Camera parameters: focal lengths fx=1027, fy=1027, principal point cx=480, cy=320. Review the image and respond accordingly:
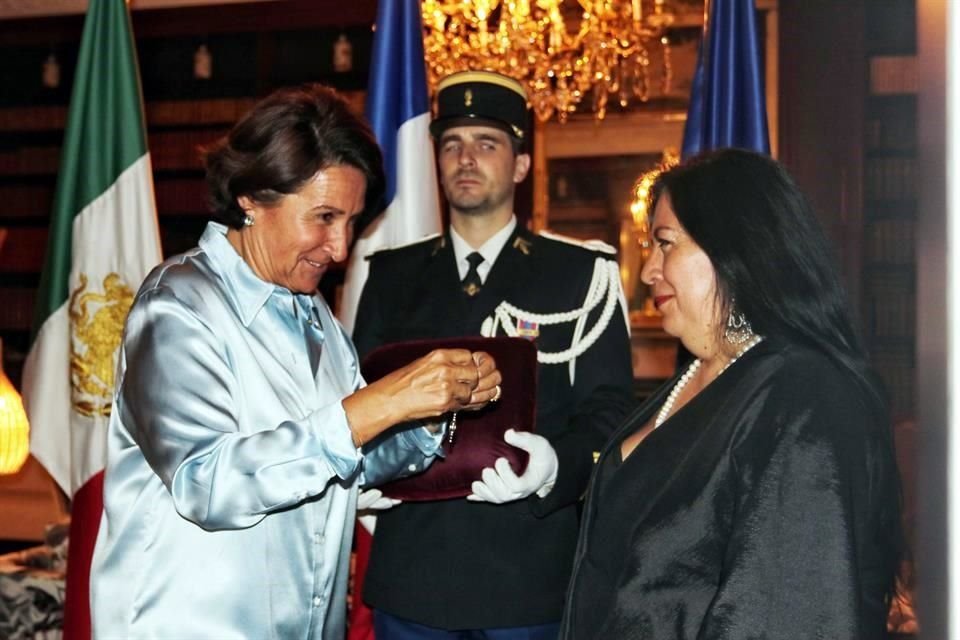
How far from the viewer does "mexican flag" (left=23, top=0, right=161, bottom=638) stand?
2.61 metres

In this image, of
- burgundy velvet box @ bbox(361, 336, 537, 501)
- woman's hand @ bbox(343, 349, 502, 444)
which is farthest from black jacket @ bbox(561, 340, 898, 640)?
burgundy velvet box @ bbox(361, 336, 537, 501)

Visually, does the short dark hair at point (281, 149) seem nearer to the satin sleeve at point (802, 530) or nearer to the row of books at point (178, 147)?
the satin sleeve at point (802, 530)

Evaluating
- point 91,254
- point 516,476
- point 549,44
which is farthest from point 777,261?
point 549,44

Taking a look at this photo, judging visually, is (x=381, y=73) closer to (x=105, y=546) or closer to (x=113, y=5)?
(x=113, y=5)

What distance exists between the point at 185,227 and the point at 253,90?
1.00m

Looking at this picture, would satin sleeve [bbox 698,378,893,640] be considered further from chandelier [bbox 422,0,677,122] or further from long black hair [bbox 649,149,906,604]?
chandelier [bbox 422,0,677,122]

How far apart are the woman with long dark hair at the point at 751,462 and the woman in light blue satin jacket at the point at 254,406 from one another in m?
0.33

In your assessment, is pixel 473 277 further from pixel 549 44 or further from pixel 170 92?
pixel 170 92

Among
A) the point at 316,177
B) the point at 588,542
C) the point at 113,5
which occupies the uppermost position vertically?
the point at 113,5

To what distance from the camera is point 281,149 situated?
159 cm

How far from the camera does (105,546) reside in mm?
1519

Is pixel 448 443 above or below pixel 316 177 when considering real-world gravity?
below

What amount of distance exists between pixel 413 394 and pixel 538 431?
0.73m

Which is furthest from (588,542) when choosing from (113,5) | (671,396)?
(113,5)
